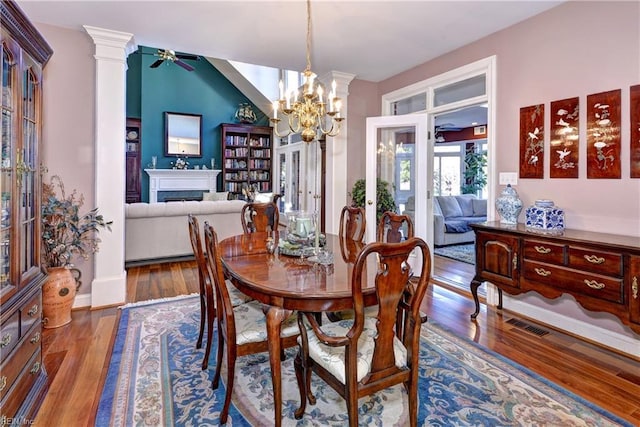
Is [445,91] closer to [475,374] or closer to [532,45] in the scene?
[532,45]

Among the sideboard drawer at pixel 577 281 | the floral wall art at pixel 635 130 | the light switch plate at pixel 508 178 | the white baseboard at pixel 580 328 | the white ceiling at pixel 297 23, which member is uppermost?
the white ceiling at pixel 297 23

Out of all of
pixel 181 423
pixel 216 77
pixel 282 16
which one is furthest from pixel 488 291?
pixel 216 77

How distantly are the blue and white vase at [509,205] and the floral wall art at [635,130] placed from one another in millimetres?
772

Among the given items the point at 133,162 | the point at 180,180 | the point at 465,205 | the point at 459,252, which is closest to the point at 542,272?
the point at 459,252

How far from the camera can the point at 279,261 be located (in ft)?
6.81

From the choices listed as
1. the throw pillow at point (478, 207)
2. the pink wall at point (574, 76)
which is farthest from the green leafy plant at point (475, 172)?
the pink wall at point (574, 76)

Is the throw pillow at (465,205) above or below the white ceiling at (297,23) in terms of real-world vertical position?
below

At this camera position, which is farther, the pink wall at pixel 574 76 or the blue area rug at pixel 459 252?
the blue area rug at pixel 459 252

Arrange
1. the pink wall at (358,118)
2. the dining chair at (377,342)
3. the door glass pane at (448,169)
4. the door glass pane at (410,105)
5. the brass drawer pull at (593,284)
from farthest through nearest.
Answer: the door glass pane at (448,169)
the pink wall at (358,118)
the door glass pane at (410,105)
the brass drawer pull at (593,284)
the dining chair at (377,342)

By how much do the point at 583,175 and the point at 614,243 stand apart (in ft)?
2.62

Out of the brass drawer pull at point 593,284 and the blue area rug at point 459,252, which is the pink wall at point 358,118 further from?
the brass drawer pull at point 593,284

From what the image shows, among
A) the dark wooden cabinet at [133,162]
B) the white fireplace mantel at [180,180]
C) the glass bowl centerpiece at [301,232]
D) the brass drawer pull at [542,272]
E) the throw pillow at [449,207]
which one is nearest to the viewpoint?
the glass bowl centerpiece at [301,232]

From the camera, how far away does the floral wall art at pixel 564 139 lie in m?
2.75

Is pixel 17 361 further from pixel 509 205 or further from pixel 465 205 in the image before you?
pixel 465 205
